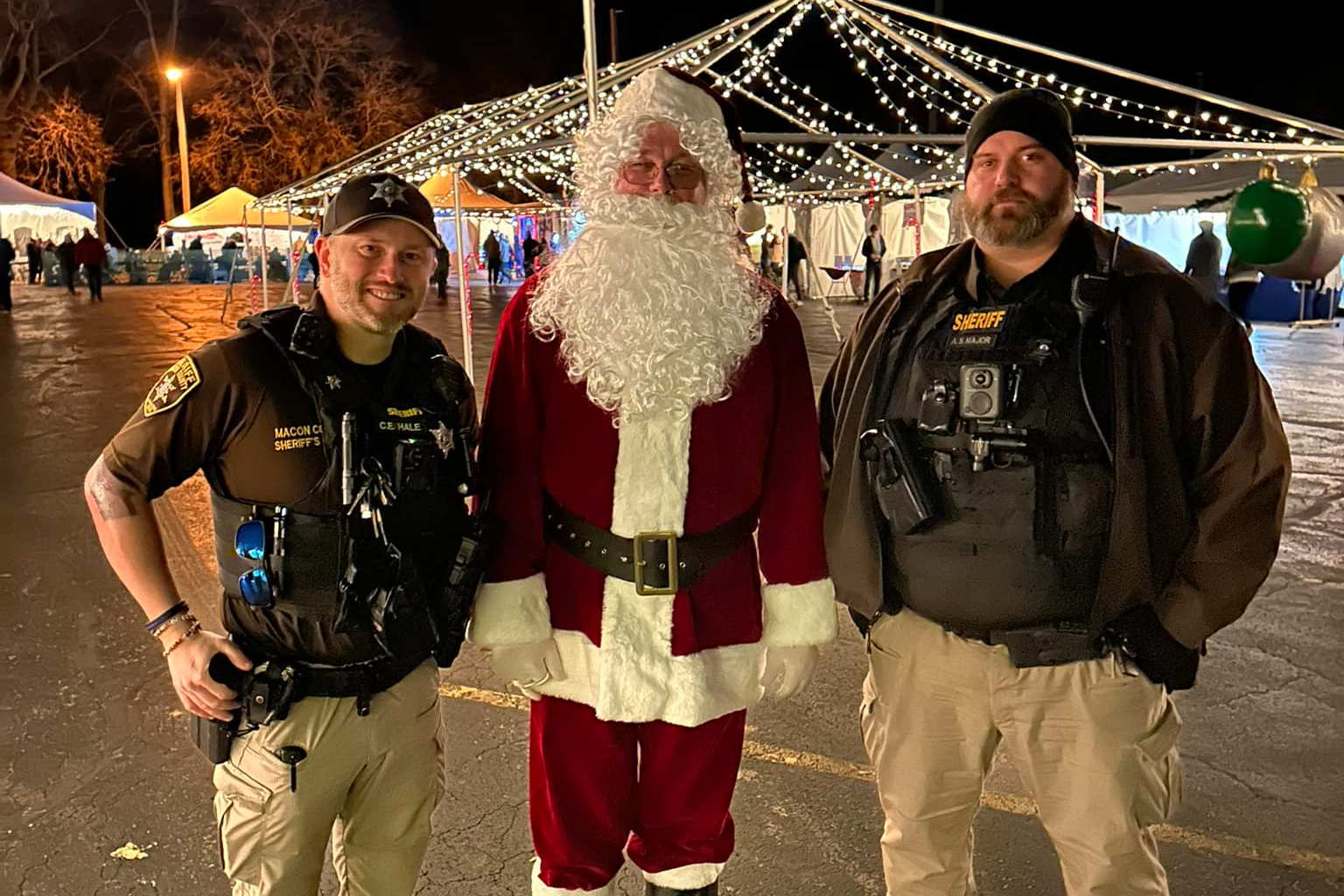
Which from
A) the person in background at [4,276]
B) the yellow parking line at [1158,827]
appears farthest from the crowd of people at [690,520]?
the person in background at [4,276]

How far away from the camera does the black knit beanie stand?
2.38 metres

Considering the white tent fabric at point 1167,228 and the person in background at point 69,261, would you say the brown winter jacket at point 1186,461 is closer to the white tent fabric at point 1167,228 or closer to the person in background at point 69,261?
the white tent fabric at point 1167,228

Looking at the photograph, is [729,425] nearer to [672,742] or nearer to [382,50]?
[672,742]

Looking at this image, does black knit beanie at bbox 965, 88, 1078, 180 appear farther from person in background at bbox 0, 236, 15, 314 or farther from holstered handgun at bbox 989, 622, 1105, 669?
person in background at bbox 0, 236, 15, 314

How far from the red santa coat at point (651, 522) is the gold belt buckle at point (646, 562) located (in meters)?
0.02

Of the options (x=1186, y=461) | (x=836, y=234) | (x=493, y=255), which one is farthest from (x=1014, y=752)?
(x=493, y=255)

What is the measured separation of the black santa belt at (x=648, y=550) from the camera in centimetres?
228

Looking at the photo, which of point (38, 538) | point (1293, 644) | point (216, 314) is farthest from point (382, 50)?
point (1293, 644)

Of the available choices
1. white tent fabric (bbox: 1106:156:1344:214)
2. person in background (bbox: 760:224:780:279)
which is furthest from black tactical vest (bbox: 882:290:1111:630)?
person in background (bbox: 760:224:780:279)

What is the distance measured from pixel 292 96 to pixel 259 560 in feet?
134

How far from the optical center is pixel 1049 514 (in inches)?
88.4

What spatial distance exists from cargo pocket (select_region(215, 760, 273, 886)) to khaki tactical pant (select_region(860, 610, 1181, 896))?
138 cm

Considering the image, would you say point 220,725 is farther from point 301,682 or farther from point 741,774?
point 741,774

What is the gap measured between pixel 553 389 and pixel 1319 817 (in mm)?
2687
